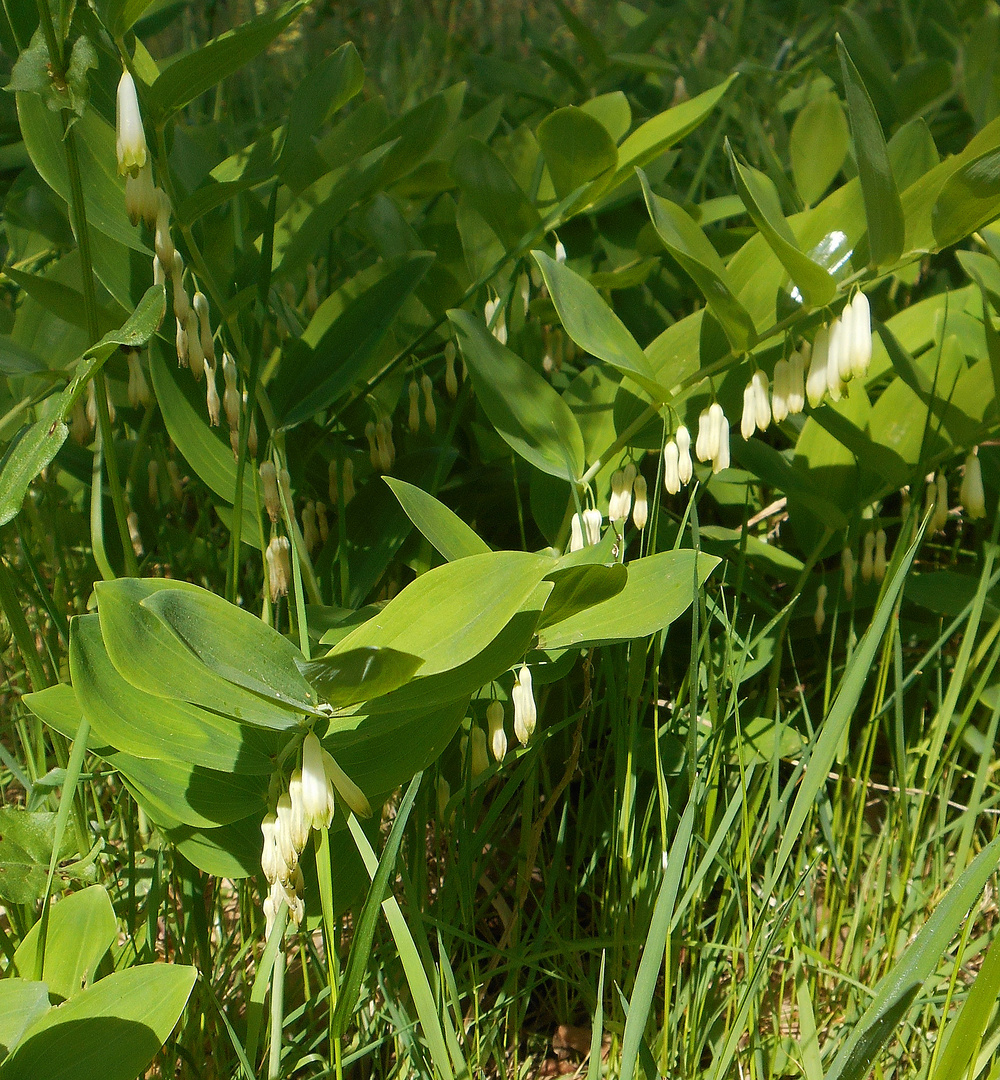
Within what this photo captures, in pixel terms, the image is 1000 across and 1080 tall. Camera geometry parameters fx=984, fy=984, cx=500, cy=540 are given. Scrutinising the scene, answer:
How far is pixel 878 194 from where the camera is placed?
76cm

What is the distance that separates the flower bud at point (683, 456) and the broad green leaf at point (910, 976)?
1.26 ft

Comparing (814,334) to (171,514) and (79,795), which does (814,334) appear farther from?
(171,514)

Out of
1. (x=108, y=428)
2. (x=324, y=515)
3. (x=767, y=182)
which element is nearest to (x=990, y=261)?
(x=767, y=182)

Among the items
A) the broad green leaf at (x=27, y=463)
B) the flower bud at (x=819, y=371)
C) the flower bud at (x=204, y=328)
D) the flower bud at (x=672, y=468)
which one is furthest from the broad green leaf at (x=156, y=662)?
the flower bud at (x=819, y=371)

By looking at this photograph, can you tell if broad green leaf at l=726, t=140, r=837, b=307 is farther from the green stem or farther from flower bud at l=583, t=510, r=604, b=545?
the green stem

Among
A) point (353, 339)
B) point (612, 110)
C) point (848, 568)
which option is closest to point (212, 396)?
point (353, 339)

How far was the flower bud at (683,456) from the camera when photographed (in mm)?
877

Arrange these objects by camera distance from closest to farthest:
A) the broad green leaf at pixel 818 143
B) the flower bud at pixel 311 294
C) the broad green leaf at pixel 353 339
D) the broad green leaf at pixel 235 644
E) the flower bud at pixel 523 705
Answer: the broad green leaf at pixel 235 644
the flower bud at pixel 523 705
the broad green leaf at pixel 353 339
the flower bud at pixel 311 294
the broad green leaf at pixel 818 143

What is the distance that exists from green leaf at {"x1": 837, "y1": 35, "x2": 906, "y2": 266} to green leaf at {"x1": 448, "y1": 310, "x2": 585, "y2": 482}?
1.02ft

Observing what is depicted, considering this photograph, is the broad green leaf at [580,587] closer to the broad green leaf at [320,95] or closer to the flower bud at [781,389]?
the flower bud at [781,389]

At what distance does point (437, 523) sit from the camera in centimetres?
77

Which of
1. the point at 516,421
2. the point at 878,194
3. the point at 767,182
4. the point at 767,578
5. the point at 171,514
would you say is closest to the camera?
the point at 878,194

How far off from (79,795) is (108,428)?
38 centimetres

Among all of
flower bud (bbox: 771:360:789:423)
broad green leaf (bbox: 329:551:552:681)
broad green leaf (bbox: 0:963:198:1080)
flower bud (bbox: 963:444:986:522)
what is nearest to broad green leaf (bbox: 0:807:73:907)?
broad green leaf (bbox: 0:963:198:1080)
